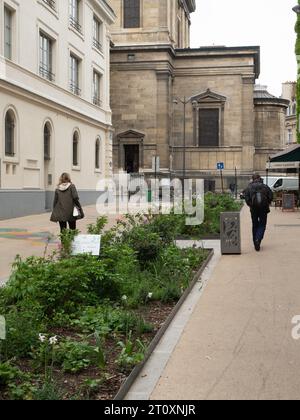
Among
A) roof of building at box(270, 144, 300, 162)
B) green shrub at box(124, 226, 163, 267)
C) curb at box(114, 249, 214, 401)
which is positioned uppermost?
roof of building at box(270, 144, 300, 162)

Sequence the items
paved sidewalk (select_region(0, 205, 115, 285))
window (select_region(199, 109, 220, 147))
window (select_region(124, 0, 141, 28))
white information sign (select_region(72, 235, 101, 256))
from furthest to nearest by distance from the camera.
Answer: window (select_region(199, 109, 220, 147)) → window (select_region(124, 0, 141, 28)) → paved sidewalk (select_region(0, 205, 115, 285)) → white information sign (select_region(72, 235, 101, 256))

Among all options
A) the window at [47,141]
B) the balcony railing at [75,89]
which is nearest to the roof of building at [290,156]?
the window at [47,141]

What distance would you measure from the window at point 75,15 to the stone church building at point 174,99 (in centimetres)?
2157

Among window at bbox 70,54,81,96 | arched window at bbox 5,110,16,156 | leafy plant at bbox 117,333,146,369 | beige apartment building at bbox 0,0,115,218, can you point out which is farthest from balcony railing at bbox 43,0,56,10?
leafy plant at bbox 117,333,146,369

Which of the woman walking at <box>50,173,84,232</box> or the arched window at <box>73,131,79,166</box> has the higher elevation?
the arched window at <box>73,131,79,166</box>

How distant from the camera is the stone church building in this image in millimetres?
55750

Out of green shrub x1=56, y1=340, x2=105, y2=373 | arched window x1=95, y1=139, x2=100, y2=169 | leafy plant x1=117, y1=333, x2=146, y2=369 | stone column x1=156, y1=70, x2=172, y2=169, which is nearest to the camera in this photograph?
green shrub x1=56, y1=340, x2=105, y2=373

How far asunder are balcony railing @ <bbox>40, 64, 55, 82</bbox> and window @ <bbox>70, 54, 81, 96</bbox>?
319cm

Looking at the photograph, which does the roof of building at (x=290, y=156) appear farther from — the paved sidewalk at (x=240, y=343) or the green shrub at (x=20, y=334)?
the green shrub at (x=20, y=334)

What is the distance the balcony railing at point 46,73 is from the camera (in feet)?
93.5

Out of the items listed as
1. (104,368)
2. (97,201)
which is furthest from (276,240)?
(97,201)

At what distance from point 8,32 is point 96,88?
1426 centimetres

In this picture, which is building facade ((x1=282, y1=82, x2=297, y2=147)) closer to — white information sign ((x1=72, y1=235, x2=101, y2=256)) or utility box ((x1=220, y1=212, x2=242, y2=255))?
utility box ((x1=220, y1=212, x2=242, y2=255))

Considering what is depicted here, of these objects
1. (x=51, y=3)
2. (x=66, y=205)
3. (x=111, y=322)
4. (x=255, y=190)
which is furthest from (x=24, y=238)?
(x=51, y=3)
